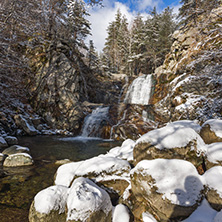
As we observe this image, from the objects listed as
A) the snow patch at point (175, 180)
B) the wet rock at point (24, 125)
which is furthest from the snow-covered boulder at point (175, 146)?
the wet rock at point (24, 125)

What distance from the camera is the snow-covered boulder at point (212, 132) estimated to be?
2953 mm

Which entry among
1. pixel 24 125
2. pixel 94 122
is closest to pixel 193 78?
pixel 94 122

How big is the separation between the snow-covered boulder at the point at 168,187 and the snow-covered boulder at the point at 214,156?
47cm

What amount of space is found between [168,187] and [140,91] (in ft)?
52.0

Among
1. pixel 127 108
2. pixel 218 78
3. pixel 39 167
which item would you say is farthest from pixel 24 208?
pixel 127 108

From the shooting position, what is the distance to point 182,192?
2.19m

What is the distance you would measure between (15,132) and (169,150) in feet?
37.7

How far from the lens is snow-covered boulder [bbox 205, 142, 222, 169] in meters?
2.55

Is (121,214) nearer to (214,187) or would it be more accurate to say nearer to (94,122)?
(214,187)

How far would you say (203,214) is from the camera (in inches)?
80.6

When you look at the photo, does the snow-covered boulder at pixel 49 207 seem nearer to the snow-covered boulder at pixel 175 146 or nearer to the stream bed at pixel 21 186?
the stream bed at pixel 21 186

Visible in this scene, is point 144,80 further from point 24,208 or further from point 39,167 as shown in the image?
point 24,208

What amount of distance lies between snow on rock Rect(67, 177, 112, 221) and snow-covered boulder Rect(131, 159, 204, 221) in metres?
0.68

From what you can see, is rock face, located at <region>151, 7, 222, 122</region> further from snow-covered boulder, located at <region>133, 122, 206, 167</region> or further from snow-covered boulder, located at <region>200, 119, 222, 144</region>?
snow-covered boulder, located at <region>133, 122, 206, 167</region>
